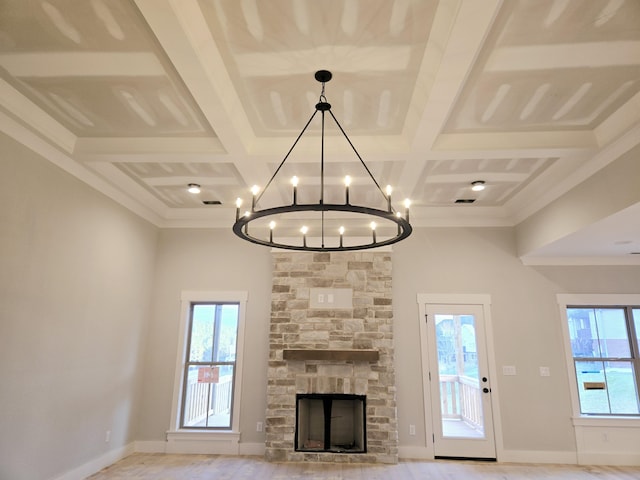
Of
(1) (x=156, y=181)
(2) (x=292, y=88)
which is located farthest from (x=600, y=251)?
(1) (x=156, y=181)

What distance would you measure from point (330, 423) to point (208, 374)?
185 cm

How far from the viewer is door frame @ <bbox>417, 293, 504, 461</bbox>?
507cm

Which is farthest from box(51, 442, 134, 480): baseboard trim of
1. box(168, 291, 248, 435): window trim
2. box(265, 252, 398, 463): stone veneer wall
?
box(265, 252, 398, 463): stone veneer wall

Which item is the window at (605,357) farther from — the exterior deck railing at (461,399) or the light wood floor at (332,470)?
the exterior deck railing at (461,399)

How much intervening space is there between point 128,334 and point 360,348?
10.0 ft

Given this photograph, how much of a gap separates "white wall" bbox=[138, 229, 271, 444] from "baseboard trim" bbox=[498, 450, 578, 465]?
3.18m

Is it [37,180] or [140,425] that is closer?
[37,180]

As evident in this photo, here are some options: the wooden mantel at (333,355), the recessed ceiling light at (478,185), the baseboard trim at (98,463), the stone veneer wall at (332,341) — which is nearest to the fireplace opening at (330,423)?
the stone veneer wall at (332,341)

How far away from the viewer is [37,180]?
11.7 feet

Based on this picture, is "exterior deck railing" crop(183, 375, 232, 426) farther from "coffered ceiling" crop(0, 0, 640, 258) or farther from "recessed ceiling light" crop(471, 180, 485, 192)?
"recessed ceiling light" crop(471, 180, 485, 192)

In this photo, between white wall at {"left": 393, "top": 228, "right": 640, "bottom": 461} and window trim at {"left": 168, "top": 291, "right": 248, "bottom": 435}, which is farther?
window trim at {"left": 168, "top": 291, "right": 248, "bottom": 435}

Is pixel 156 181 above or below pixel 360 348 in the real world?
above

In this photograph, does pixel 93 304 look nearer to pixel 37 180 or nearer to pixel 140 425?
pixel 37 180

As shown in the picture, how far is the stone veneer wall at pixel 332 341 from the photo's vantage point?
16.4ft
